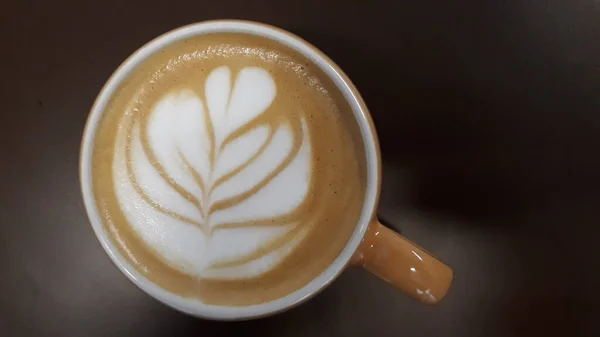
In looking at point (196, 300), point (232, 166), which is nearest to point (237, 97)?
point (232, 166)

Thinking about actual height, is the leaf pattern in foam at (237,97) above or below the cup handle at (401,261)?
above

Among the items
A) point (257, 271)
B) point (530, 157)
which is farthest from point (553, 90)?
point (257, 271)

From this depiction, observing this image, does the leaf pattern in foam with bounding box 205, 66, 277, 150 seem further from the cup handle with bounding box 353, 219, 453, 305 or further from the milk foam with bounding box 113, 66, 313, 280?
the cup handle with bounding box 353, 219, 453, 305

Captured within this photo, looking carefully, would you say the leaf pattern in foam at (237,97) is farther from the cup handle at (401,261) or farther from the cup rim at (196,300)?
the cup handle at (401,261)

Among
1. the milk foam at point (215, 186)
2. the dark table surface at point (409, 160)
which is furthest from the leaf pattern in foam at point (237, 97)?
the dark table surface at point (409, 160)

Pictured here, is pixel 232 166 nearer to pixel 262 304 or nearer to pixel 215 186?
pixel 215 186

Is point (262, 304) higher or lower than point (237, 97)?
lower

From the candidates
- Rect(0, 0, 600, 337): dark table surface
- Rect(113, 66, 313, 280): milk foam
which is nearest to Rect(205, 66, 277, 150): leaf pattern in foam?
Rect(113, 66, 313, 280): milk foam
